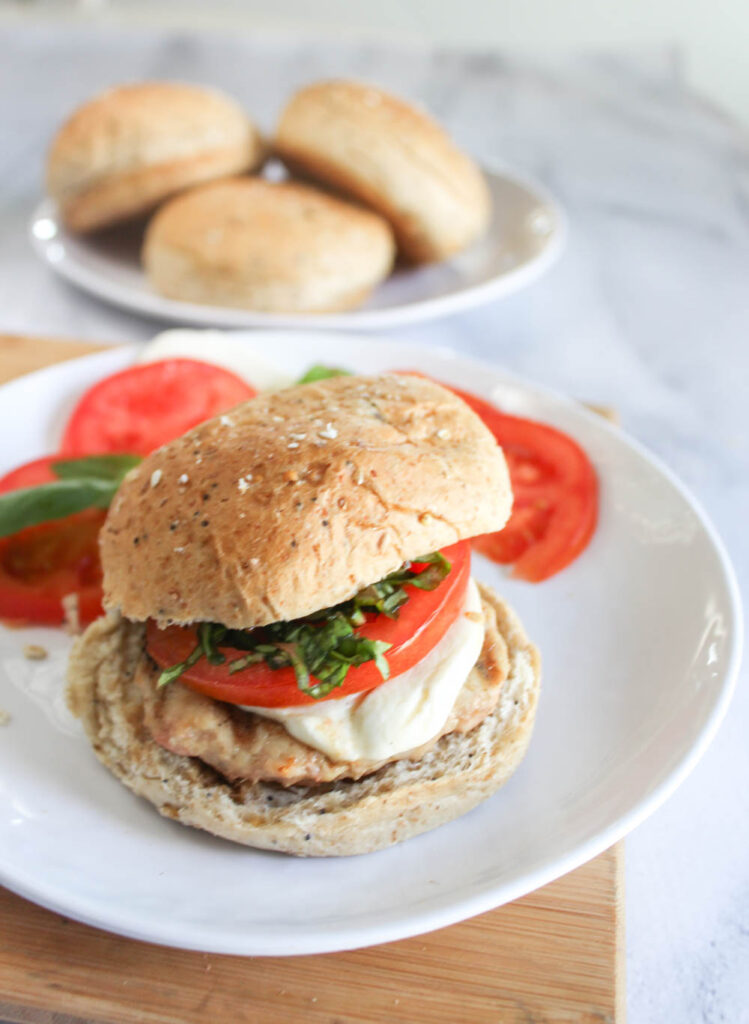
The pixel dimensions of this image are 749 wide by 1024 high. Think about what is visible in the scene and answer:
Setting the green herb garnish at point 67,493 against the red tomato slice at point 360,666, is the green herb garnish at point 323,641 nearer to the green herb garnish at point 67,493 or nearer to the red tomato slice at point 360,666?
the red tomato slice at point 360,666

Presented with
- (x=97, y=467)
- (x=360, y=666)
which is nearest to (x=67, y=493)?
(x=97, y=467)

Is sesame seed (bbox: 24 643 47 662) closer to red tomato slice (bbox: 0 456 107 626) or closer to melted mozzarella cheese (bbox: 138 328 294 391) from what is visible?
Result: red tomato slice (bbox: 0 456 107 626)

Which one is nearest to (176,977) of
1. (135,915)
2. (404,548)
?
(135,915)

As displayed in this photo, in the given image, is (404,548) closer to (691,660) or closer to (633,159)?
(691,660)

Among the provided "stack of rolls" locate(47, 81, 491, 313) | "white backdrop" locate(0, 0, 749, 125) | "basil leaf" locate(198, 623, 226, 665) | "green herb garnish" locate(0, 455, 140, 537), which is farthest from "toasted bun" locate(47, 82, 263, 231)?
"white backdrop" locate(0, 0, 749, 125)

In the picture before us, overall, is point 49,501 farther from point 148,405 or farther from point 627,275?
point 627,275
